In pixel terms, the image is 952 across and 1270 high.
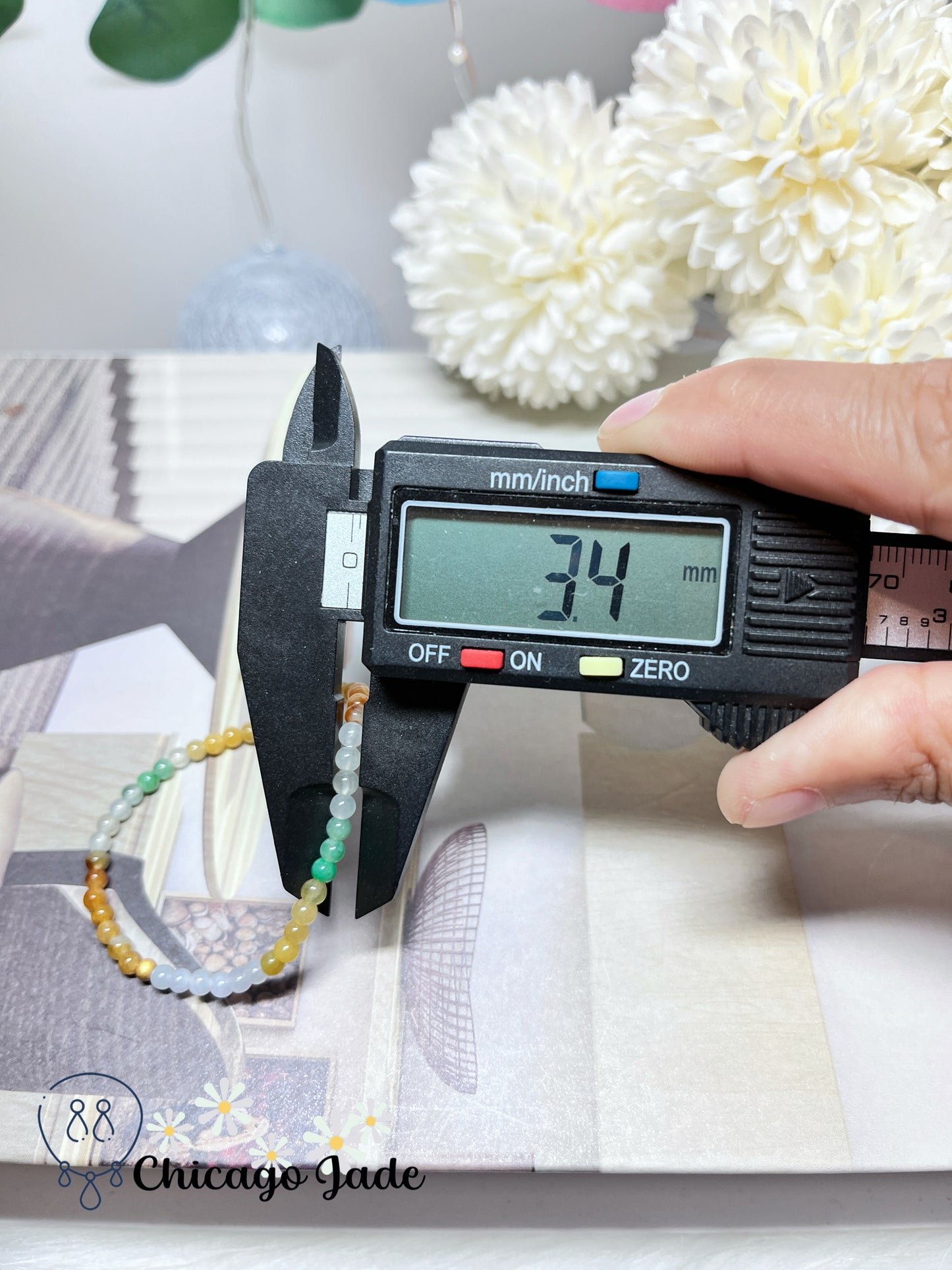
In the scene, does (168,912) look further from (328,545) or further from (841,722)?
(841,722)

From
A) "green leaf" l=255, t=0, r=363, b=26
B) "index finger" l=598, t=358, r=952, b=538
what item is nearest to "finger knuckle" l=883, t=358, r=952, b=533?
"index finger" l=598, t=358, r=952, b=538

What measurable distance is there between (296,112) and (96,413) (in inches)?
29.0

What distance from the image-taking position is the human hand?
711mm

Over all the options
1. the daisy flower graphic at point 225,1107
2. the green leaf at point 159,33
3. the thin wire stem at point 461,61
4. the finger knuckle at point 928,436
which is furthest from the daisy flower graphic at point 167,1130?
the green leaf at point 159,33

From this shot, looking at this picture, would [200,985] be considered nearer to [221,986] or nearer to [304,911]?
[221,986]

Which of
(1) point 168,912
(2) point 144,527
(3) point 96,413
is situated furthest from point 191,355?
(1) point 168,912

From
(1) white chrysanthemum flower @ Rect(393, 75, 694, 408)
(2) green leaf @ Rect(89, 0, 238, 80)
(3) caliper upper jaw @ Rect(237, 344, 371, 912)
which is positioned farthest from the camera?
(2) green leaf @ Rect(89, 0, 238, 80)

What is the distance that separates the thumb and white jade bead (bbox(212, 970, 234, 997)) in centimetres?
47

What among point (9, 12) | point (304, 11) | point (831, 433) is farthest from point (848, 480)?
point (9, 12)

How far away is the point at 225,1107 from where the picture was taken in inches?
31.1

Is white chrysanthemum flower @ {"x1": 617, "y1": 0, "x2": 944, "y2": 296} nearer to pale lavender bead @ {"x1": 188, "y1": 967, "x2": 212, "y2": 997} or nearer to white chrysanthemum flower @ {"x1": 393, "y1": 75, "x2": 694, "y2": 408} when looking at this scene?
white chrysanthemum flower @ {"x1": 393, "y1": 75, "x2": 694, "y2": 408}

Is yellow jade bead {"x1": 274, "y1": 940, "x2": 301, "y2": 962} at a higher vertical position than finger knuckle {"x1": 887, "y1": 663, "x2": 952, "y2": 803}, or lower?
lower

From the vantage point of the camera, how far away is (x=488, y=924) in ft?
2.92

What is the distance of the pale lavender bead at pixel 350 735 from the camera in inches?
32.7
